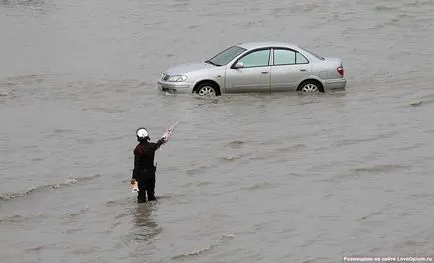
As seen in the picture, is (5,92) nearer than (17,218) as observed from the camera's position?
No

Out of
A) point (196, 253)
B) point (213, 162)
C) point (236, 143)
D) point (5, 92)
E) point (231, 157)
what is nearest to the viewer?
point (196, 253)

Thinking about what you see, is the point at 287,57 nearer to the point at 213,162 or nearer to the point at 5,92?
the point at 213,162

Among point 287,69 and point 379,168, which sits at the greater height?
point 287,69

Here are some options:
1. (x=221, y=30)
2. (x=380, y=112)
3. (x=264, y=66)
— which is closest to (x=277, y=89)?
(x=264, y=66)

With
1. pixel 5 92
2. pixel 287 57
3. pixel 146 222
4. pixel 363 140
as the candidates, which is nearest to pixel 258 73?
pixel 287 57

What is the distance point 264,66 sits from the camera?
1975 cm

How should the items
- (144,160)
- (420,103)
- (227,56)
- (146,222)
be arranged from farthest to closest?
(227,56), (420,103), (144,160), (146,222)

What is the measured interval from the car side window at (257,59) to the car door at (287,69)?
18 cm

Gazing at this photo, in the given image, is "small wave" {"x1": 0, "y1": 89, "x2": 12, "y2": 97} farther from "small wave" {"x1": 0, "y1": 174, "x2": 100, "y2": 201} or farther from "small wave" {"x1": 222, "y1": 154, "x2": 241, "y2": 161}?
"small wave" {"x1": 222, "y1": 154, "x2": 241, "y2": 161}

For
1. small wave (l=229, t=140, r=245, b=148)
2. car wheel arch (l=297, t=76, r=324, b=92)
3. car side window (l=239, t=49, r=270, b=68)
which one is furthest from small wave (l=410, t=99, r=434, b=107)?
small wave (l=229, t=140, r=245, b=148)

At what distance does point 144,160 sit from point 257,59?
8536mm

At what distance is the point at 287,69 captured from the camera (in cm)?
1988

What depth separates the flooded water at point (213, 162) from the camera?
1066 centimetres

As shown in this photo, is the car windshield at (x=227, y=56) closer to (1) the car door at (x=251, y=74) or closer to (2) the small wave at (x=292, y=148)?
(1) the car door at (x=251, y=74)
